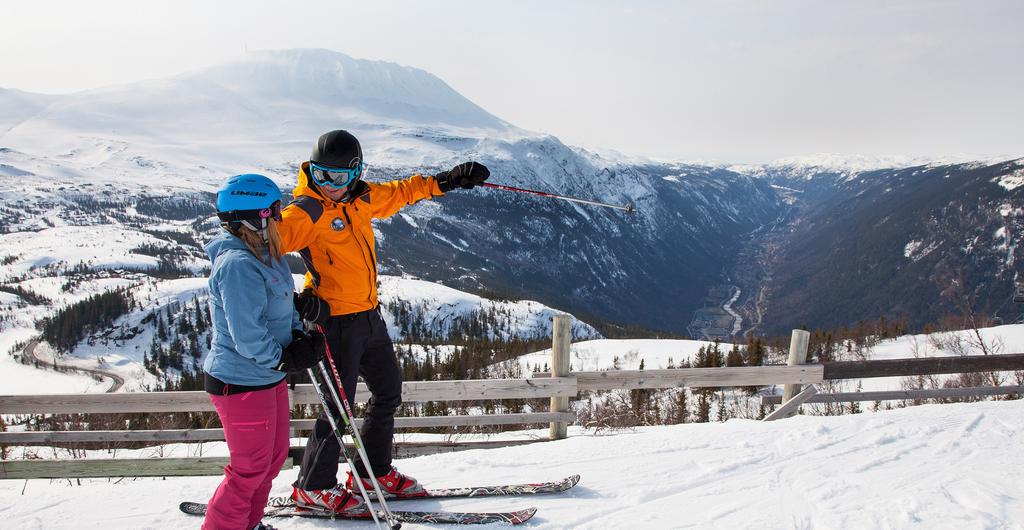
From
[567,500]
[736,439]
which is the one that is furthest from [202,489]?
[736,439]

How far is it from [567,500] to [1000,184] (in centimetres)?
25120

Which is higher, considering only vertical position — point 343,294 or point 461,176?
point 461,176

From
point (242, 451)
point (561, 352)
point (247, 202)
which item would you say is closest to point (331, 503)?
point (242, 451)

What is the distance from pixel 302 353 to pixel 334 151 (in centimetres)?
130

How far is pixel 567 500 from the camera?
13.2 feet

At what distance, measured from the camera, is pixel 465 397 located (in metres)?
5.59

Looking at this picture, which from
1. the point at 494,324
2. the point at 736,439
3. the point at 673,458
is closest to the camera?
the point at 673,458

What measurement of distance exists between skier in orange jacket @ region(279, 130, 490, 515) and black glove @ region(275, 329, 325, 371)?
0.68ft

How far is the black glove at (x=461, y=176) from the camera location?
4277 mm

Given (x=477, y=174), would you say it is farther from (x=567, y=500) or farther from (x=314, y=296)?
(x=567, y=500)

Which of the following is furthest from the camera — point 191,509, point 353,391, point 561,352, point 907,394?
point 907,394

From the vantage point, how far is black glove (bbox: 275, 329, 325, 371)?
298 cm

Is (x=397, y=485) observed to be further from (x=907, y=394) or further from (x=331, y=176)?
(x=907, y=394)

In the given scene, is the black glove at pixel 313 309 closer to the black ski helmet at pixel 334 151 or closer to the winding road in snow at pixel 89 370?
the black ski helmet at pixel 334 151
